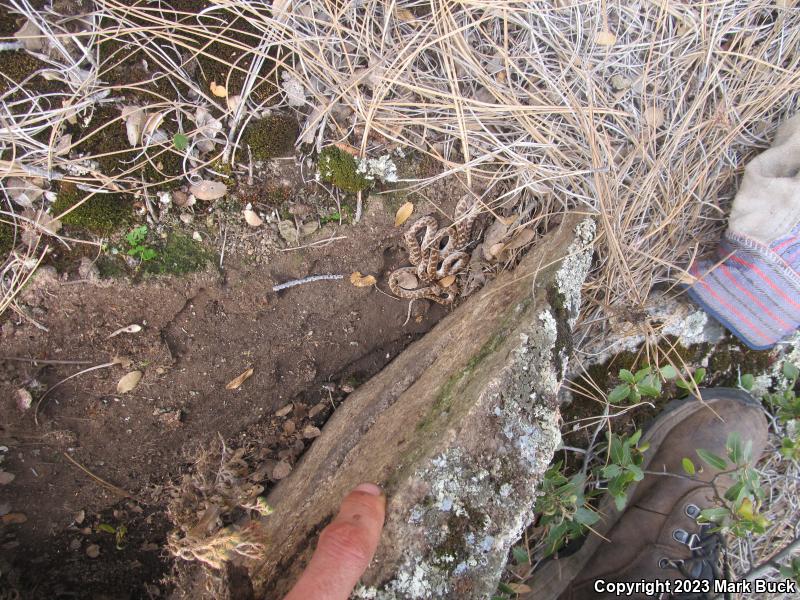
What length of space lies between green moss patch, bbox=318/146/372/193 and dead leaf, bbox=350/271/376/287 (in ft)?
1.52

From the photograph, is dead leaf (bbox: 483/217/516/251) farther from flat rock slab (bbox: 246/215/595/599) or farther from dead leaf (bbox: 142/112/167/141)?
dead leaf (bbox: 142/112/167/141)

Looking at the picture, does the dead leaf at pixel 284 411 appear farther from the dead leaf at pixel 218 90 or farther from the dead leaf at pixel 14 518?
the dead leaf at pixel 218 90

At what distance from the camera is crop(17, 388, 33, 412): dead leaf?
2.13 metres

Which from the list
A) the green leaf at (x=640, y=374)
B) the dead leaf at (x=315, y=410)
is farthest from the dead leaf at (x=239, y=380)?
the green leaf at (x=640, y=374)

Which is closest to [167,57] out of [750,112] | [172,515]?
[172,515]

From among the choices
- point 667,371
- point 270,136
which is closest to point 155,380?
point 270,136

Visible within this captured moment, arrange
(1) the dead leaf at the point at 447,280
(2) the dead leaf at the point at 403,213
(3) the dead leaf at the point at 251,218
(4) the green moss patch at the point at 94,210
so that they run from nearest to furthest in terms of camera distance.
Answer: (4) the green moss patch at the point at 94,210, (3) the dead leaf at the point at 251,218, (2) the dead leaf at the point at 403,213, (1) the dead leaf at the point at 447,280

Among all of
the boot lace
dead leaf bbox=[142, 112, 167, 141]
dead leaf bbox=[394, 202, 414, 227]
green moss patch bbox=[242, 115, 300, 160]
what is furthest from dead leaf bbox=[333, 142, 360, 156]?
the boot lace

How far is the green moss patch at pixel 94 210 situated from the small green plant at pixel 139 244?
6cm

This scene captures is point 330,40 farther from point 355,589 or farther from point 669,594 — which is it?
point 669,594

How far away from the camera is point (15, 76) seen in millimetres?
1934

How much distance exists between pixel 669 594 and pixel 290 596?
2.54 metres

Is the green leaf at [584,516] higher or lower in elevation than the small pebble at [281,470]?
higher

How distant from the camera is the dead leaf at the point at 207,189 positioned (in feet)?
7.07
